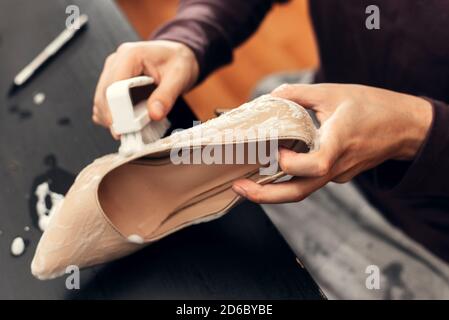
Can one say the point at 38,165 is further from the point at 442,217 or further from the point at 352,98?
the point at 442,217

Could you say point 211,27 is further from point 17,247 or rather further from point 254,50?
point 254,50

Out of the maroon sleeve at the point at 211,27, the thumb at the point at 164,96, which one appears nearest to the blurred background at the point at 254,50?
the maroon sleeve at the point at 211,27

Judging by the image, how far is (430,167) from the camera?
1.63 ft

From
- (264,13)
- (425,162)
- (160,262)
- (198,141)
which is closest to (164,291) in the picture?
(160,262)

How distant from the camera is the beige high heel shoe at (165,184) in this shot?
41cm

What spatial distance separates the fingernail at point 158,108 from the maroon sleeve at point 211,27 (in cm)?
11

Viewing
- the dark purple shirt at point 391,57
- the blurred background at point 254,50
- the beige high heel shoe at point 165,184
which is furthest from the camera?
the blurred background at point 254,50

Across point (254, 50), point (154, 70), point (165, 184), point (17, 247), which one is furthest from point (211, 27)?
point (254, 50)

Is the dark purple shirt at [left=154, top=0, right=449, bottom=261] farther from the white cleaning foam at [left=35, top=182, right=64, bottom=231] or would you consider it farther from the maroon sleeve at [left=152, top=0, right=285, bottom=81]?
the white cleaning foam at [left=35, top=182, right=64, bottom=231]

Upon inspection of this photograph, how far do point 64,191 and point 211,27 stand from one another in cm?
26

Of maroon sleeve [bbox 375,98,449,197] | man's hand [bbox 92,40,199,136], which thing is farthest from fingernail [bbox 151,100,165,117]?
maroon sleeve [bbox 375,98,449,197]

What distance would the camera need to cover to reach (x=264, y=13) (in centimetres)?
68

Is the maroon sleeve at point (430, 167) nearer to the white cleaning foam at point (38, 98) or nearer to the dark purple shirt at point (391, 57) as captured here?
the dark purple shirt at point (391, 57)
